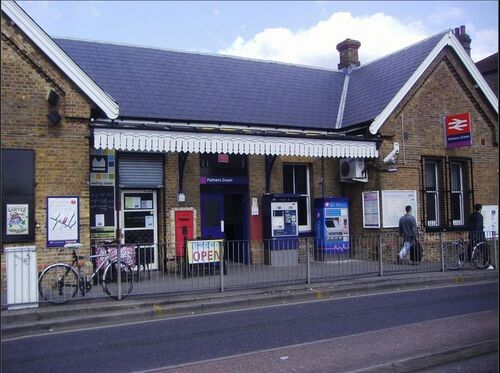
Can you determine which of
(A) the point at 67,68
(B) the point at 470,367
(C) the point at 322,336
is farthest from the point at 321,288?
(A) the point at 67,68

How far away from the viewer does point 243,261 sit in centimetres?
1139

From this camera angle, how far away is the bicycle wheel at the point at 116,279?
1038 centimetres

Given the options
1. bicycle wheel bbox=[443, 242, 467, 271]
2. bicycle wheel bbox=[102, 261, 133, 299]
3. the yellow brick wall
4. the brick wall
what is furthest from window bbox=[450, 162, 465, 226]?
the brick wall

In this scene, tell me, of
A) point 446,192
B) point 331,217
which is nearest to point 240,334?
point 331,217

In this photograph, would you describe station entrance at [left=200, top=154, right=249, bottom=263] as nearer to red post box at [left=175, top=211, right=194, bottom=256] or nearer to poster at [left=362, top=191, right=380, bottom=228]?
red post box at [left=175, top=211, right=194, bottom=256]

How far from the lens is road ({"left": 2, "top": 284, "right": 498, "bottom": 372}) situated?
6.55 m

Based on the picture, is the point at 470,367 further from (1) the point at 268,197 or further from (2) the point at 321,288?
(1) the point at 268,197

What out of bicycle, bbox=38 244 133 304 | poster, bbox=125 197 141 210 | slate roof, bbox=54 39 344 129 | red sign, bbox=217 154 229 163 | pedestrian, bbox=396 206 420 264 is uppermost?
slate roof, bbox=54 39 344 129

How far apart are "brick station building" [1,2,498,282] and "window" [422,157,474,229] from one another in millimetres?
53

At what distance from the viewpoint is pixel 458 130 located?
55.6ft

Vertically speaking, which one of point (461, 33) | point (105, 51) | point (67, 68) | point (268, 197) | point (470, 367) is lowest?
point (470, 367)

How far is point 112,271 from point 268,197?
19.4ft

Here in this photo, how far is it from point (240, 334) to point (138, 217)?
24.1 feet

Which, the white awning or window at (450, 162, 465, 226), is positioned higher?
the white awning
